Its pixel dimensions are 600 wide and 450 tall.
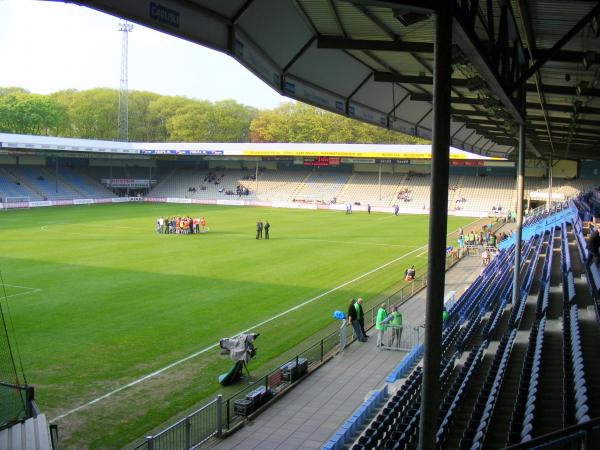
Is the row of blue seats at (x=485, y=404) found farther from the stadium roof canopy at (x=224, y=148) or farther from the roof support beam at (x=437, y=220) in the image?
the stadium roof canopy at (x=224, y=148)

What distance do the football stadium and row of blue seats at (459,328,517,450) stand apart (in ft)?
0.19

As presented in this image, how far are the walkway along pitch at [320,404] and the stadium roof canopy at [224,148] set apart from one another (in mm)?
44380

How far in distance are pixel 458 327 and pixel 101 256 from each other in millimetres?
20052

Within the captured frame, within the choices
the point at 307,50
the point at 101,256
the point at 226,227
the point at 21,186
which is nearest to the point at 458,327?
the point at 307,50

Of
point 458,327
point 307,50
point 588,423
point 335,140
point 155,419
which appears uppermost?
point 335,140

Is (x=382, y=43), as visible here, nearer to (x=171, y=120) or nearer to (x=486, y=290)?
(x=486, y=290)

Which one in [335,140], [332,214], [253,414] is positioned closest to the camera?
[253,414]

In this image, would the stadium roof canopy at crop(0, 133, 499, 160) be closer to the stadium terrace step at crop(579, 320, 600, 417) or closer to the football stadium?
the football stadium

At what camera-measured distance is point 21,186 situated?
61.6 m

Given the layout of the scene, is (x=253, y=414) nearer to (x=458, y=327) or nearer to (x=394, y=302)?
(x=458, y=327)

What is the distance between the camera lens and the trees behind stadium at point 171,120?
90.2 m

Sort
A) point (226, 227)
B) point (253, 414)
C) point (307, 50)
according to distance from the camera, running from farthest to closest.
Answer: point (226, 227) < point (253, 414) < point (307, 50)

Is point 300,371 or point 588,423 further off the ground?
point 588,423

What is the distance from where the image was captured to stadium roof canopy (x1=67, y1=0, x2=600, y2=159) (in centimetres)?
591
